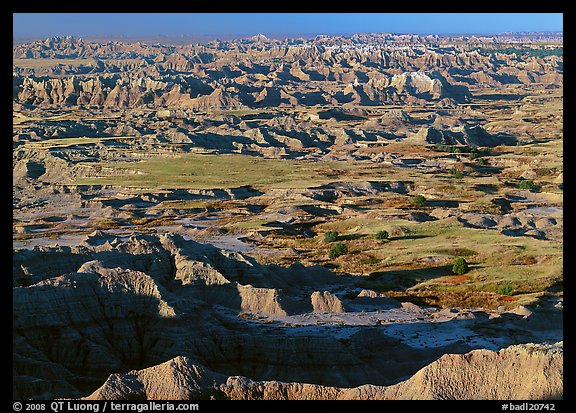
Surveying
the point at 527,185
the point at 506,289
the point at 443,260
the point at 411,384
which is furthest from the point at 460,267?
the point at 527,185

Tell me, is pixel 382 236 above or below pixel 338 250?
above

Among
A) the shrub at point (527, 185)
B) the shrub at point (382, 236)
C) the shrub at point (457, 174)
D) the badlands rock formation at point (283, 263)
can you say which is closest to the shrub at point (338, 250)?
the badlands rock formation at point (283, 263)

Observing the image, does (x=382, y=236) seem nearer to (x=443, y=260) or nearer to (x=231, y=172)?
(x=443, y=260)

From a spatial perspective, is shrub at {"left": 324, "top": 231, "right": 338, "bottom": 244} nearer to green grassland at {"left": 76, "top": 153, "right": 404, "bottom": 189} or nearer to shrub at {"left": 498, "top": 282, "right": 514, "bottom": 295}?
shrub at {"left": 498, "top": 282, "right": 514, "bottom": 295}

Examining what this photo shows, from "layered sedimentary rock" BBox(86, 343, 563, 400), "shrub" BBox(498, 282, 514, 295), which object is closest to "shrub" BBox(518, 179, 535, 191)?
"shrub" BBox(498, 282, 514, 295)

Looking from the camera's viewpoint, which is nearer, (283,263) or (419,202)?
(283,263)

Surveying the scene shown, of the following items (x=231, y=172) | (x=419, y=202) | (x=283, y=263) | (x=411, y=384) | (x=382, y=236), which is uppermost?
(x=411, y=384)

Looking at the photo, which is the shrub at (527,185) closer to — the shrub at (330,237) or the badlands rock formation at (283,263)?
the badlands rock formation at (283,263)

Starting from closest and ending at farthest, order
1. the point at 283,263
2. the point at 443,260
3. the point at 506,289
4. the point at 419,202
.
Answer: the point at 506,289, the point at 443,260, the point at 283,263, the point at 419,202
